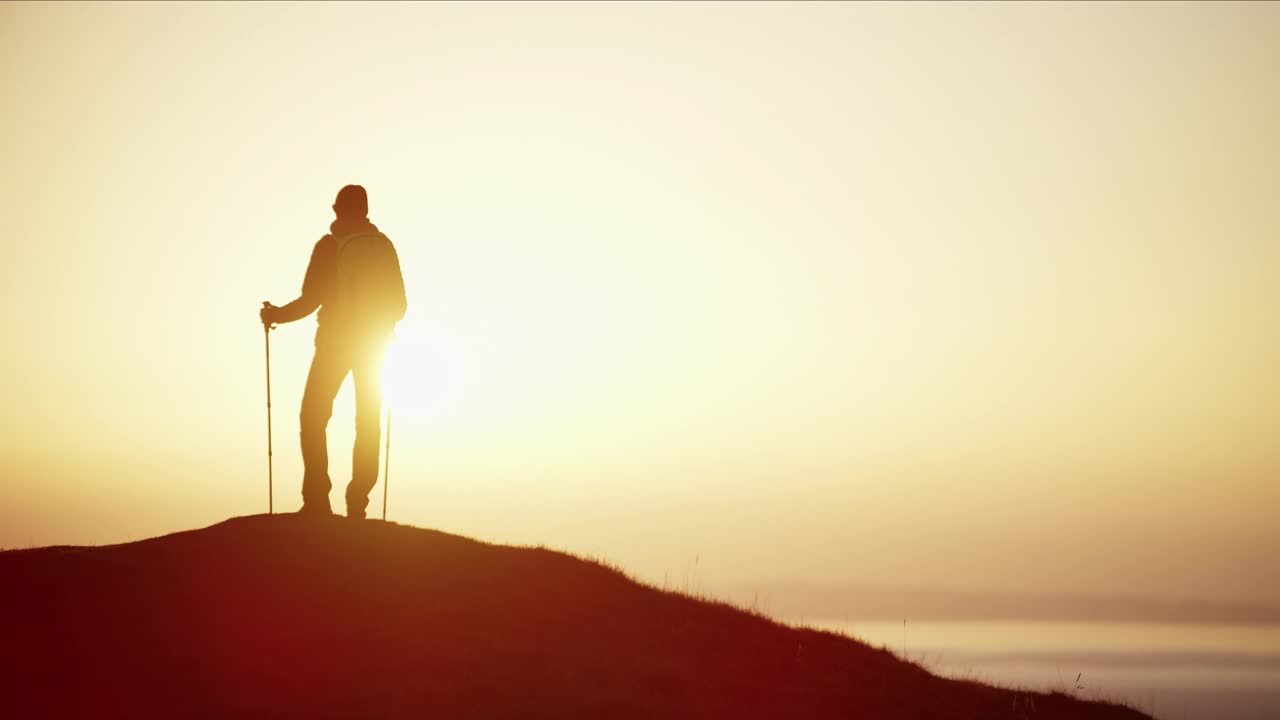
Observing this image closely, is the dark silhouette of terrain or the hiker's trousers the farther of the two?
the hiker's trousers

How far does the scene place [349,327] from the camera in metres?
17.9

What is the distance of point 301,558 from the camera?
16969 mm

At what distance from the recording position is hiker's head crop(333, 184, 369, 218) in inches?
709

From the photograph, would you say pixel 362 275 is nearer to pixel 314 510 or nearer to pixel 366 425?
pixel 366 425

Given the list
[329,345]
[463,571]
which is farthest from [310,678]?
[329,345]

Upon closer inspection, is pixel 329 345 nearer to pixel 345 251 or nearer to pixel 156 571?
pixel 345 251

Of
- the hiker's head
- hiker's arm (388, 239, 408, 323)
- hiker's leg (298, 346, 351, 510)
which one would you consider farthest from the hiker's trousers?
the hiker's head

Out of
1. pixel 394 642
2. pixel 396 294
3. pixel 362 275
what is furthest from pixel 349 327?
pixel 394 642

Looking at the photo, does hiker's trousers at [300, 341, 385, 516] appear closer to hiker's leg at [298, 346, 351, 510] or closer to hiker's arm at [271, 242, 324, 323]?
hiker's leg at [298, 346, 351, 510]

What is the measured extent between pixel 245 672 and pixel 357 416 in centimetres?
453

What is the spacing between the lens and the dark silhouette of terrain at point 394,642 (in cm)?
1412

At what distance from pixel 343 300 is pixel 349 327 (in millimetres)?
369

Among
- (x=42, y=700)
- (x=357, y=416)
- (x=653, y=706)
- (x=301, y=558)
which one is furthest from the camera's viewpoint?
(x=357, y=416)

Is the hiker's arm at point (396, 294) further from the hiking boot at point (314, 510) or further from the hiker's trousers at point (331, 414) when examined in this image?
the hiking boot at point (314, 510)
